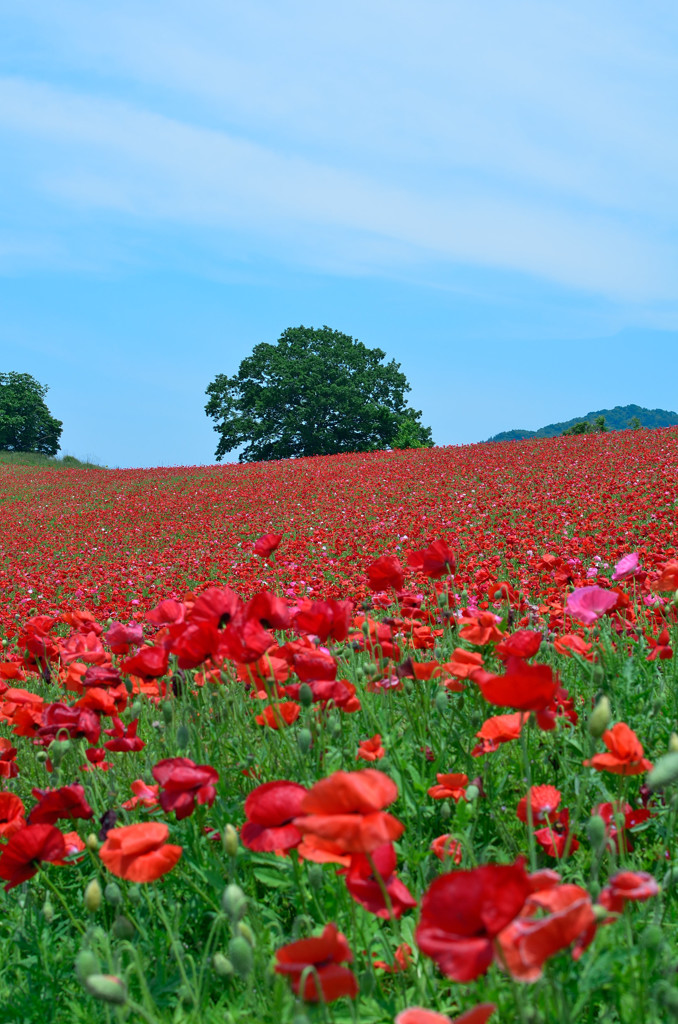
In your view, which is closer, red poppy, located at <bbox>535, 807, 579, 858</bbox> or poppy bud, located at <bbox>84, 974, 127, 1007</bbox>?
poppy bud, located at <bbox>84, 974, 127, 1007</bbox>

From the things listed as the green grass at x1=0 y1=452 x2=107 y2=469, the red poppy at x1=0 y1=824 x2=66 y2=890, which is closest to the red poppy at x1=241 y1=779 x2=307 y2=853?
the red poppy at x1=0 y1=824 x2=66 y2=890

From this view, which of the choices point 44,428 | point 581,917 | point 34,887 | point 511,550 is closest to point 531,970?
point 581,917

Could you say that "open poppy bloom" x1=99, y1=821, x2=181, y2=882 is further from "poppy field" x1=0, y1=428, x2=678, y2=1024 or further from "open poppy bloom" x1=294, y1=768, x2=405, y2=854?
"open poppy bloom" x1=294, y1=768, x2=405, y2=854

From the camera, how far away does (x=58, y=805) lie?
1.58m

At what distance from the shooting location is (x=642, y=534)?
7.71 m

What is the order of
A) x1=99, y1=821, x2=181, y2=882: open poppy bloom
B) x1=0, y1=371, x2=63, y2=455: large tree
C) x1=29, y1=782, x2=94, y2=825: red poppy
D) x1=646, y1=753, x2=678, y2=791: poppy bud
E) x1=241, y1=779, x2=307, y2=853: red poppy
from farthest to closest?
x1=0, y1=371, x2=63, y2=455: large tree < x1=29, y1=782, x2=94, y2=825: red poppy < x1=99, y1=821, x2=181, y2=882: open poppy bloom < x1=241, y1=779, x2=307, y2=853: red poppy < x1=646, y1=753, x2=678, y2=791: poppy bud

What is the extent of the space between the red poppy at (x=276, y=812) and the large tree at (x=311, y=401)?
37.8 m

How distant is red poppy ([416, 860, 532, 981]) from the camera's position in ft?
2.53

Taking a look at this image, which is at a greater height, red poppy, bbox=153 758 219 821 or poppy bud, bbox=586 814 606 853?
poppy bud, bbox=586 814 606 853

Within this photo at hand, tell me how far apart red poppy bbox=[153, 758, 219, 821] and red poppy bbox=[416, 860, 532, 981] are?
0.71m

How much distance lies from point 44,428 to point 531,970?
6038cm

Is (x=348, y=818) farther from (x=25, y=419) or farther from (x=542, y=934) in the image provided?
(x=25, y=419)

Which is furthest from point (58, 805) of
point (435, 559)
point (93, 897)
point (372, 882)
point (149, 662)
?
point (435, 559)

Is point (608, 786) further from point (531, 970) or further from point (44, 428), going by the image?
point (44, 428)
